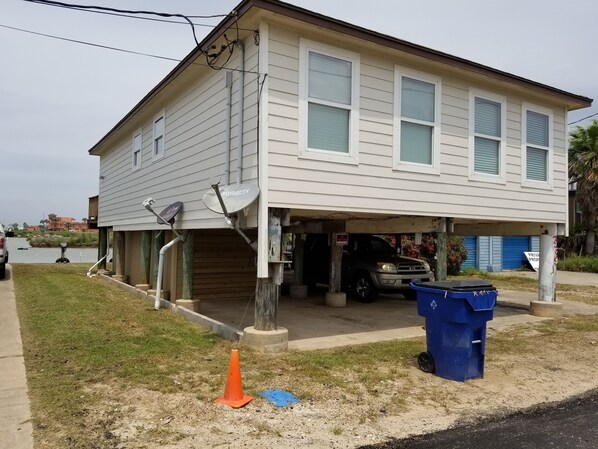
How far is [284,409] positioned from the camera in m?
4.55

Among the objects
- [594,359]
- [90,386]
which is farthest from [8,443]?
[594,359]

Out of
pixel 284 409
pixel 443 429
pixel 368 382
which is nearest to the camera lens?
pixel 443 429

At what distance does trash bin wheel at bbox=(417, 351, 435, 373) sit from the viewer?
5.84 meters

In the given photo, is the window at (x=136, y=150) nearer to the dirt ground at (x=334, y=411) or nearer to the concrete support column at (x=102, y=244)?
the concrete support column at (x=102, y=244)

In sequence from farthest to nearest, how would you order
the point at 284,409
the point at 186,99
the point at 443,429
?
the point at 186,99
the point at 284,409
the point at 443,429

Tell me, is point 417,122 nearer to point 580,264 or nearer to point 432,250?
point 432,250

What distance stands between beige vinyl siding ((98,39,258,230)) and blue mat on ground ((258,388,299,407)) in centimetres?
298

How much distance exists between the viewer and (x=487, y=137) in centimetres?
924

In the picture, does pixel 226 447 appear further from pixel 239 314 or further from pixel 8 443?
pixel 239 314

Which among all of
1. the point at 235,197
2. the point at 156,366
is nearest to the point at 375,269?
the point at 235,197

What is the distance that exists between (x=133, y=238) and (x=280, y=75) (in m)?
10.9

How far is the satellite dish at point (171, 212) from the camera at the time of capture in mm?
9539

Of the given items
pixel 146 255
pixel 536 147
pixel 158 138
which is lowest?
pixel 146 255

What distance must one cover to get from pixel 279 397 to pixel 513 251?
24.7 metres
